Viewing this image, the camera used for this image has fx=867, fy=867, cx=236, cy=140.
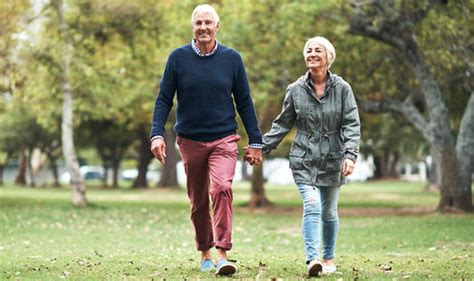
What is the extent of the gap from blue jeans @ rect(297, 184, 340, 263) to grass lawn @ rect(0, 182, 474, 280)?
0.27m

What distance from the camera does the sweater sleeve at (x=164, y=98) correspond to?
7.94 metres

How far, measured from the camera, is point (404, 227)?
18.8 metres

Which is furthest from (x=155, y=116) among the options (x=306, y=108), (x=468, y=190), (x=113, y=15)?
(x=113, y=15)

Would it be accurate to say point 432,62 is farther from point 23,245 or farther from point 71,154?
point 23,245

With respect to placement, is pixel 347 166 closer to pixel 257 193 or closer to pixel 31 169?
pixel 257 193

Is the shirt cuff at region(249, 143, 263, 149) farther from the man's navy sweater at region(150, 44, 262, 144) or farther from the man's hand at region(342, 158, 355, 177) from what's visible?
the man's hand at region(342, 158, 355, 177)

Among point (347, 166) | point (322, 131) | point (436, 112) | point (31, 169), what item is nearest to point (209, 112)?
point (322, 131)

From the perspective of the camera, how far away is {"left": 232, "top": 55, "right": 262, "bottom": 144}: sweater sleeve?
8.02 m

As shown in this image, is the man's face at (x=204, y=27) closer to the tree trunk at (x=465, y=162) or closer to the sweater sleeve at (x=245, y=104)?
the sweater sleeve at (x=245, y=104)

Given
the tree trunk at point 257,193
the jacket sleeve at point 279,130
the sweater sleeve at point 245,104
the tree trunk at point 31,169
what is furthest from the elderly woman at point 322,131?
the tree trunk at point 31,169

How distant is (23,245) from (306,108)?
285 inches

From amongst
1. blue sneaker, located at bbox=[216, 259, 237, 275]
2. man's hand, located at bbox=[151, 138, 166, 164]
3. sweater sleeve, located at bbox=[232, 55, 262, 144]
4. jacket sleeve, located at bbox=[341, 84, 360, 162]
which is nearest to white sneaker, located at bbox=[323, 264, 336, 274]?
blue sneaker, located at bbox=[216, 259, 237, 275]

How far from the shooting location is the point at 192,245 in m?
14.2

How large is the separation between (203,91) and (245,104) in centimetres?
46
